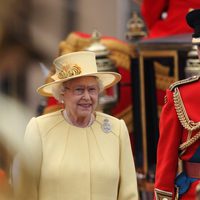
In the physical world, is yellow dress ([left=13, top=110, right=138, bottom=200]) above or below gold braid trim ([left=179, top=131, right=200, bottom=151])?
below

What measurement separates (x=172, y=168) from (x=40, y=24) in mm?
2642

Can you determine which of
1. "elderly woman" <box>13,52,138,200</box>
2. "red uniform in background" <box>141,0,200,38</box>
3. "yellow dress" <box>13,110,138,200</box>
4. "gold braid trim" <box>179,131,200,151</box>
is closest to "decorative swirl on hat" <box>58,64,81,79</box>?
"elderly woman" <box>13,52,138,200</box>

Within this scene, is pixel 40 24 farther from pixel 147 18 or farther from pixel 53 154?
pixel 147 18

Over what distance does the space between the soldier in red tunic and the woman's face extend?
38 centimetres

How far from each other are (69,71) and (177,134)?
65 cm

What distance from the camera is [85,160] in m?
3.19

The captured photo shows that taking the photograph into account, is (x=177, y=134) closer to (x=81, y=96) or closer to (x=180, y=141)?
(x=180, y=141)

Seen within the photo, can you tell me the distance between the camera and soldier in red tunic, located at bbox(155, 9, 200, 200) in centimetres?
306

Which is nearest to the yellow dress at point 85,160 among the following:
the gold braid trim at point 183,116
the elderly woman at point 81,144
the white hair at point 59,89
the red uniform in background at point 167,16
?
the elderly woman at point 81,144

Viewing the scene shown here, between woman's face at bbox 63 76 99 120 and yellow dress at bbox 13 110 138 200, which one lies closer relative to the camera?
yellow dress at bbox 13 110 138 200

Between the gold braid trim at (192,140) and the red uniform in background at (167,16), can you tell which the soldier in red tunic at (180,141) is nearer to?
the gold braid trim at (192,140)

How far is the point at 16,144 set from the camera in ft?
1.80

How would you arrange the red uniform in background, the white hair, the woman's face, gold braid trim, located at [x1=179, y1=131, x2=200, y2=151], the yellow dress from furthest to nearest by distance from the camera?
the red uniform in background, the white hair, the woman's face, the yellow dress, gold braid trim, located at [x1=179, y1=131, x2=200, y2=151]

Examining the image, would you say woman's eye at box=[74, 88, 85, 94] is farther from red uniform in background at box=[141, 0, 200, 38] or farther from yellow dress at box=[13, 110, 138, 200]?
red uniform in background at box=[141, 0, 200, 38]
